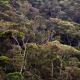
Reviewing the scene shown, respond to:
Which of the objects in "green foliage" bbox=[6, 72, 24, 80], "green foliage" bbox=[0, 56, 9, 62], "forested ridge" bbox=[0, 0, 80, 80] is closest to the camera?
"green foliage" bbox=[6, 72, 24, 80]

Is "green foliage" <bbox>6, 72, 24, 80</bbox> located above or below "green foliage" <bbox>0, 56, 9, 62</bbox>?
below

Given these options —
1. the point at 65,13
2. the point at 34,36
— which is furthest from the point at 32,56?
the point at 65,13

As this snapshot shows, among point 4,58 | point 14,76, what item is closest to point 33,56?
point 4,58

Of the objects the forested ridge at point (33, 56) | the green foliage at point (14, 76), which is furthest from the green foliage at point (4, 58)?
Result: the green foliage at point (14, 76)

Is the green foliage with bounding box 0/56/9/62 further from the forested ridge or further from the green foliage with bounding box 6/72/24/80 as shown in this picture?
the green foliage with bounding box 6/72/24/80

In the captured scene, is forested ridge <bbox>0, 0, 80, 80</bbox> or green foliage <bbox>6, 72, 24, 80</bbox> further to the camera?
forested ridge <bbox>0, 0, 80, 80</bbox>

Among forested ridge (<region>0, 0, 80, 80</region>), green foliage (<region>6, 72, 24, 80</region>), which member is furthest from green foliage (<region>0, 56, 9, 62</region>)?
green foliage (<region>6, 72, 24, 80</region>)

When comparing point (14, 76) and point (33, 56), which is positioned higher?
point (33, 56)

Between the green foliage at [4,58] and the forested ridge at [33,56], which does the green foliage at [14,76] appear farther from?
the green foliage at [4,58]

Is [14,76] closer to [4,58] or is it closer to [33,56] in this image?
[4,58]

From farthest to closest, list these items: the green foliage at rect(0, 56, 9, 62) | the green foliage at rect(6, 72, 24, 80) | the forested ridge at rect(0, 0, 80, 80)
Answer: the green foliage at rect(0, 56, 9, 62) < the forested ridge at rect(0, 0, 80, 80) < the green foliage at rect(6, 72, 24, 80)

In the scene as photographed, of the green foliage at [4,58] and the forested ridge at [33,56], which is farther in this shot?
the green foliage at [4,58]
